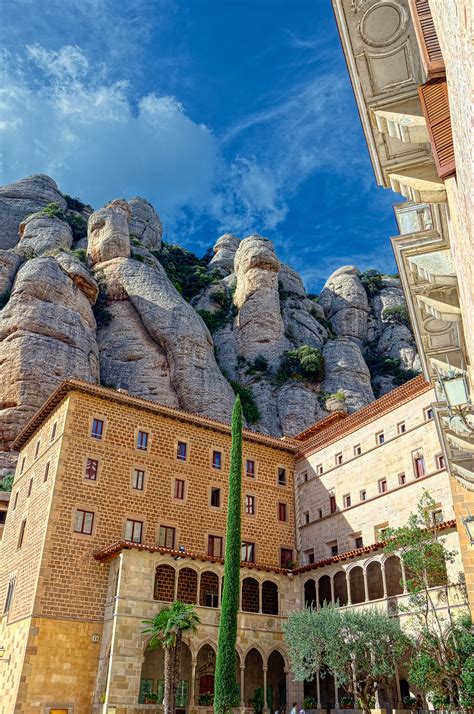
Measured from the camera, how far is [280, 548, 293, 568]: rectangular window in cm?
3434

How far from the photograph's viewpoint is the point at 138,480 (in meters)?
31.6

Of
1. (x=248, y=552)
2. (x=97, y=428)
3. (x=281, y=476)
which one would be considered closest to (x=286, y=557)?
(x=248, y=552)

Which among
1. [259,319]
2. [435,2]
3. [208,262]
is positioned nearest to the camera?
[435,2]

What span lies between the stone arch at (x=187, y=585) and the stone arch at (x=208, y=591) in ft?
1.30

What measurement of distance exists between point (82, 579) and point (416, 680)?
1524 cm

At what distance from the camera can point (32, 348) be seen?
46.4 meters

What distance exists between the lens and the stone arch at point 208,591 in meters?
29.3

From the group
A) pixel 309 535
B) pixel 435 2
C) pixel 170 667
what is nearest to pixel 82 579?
pixel 170 667

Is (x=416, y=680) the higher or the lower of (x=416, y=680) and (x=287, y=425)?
the lower

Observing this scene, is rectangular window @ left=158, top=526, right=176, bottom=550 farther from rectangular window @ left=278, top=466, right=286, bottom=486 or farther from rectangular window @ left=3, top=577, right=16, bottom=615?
rectangular window @ left=278, top=466, right=286, bottom=486

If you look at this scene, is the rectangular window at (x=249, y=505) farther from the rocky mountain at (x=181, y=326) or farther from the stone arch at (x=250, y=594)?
the rocky mountain at (x=181, y=326)

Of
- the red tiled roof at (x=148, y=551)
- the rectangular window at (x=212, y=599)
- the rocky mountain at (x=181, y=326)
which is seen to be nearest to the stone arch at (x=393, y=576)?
the red tiled roof at (x=148, y=551)

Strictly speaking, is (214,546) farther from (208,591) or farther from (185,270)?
(185,270)

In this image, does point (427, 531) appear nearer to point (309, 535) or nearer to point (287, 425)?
point (309, 535)
